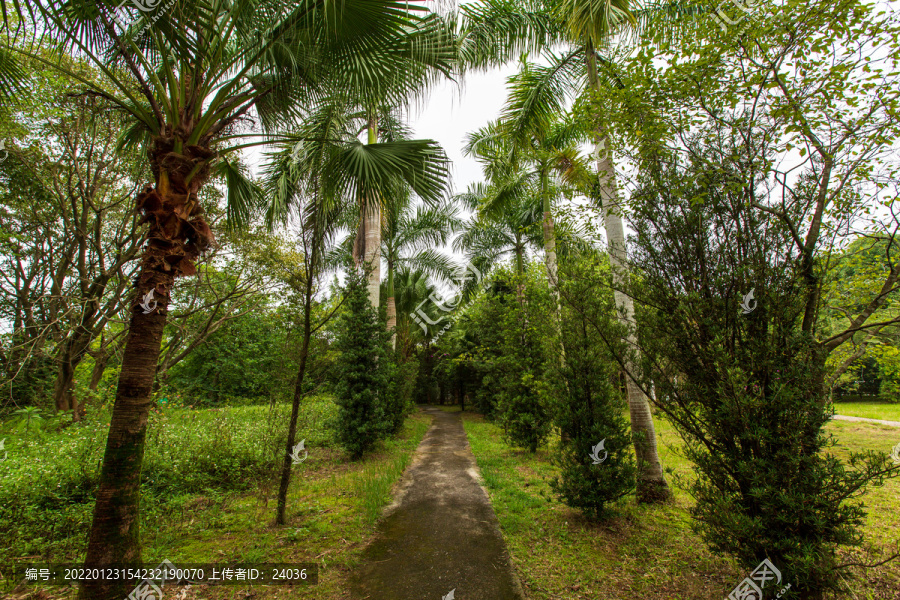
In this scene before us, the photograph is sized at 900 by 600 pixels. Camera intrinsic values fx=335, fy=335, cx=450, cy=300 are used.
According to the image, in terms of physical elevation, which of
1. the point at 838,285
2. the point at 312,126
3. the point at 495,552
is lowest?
the point at 495,552

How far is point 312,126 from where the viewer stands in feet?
19.1

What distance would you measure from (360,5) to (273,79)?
111 centimetres

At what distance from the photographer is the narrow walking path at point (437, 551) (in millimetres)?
2879

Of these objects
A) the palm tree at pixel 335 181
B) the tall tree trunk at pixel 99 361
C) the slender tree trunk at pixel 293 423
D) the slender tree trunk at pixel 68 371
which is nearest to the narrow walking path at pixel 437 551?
the slender tree trunk at pixel 293 423

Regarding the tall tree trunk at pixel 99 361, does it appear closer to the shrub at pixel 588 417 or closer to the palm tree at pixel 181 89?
the palm tree at pixel 181 89

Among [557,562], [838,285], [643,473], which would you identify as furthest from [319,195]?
[643,473]

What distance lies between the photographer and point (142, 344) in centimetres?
264

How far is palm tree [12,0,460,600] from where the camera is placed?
247 cm

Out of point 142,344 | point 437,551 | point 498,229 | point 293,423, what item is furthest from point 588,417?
point 498,229

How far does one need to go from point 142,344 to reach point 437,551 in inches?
133

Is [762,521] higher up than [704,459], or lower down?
→ lower down

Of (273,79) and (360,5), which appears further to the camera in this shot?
(273,79)

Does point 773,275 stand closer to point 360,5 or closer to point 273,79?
point 360,5

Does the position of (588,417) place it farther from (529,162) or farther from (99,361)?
(99,361)
